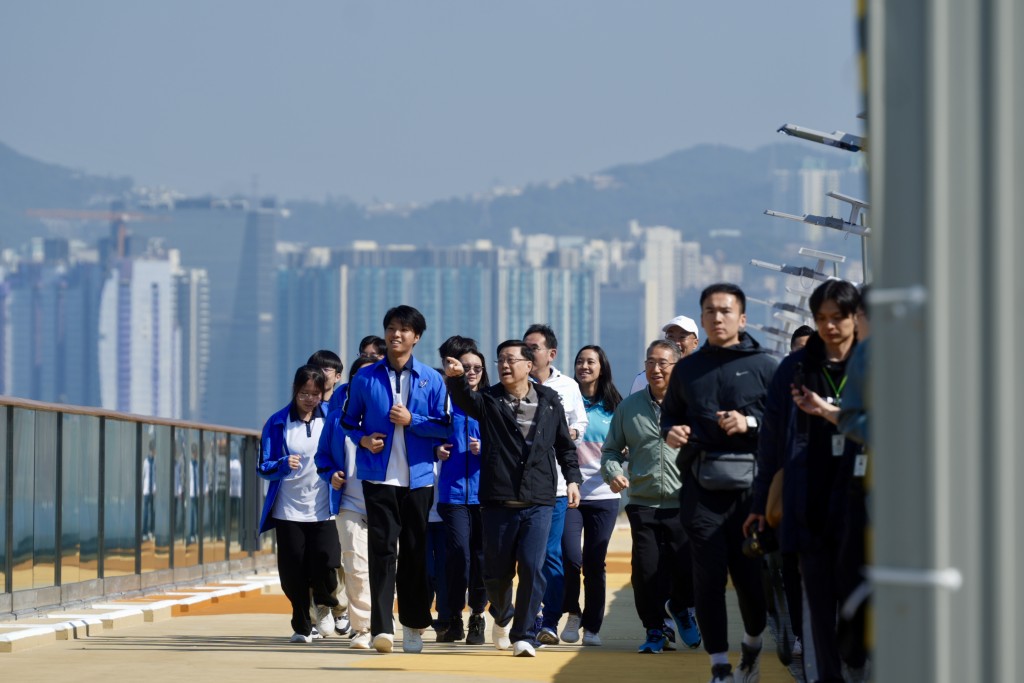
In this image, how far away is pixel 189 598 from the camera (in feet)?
50.1

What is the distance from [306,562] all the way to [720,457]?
4222 millimetres

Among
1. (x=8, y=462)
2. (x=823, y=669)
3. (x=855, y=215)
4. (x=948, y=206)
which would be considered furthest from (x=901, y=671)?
(x=855, y=215)

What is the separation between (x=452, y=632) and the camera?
10961 mm

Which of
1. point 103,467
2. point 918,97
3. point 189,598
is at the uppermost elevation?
point 918,97

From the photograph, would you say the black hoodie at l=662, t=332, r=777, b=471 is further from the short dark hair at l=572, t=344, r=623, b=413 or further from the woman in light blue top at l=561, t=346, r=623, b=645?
the short dark hair at l=572, t=344, r=623, b=413

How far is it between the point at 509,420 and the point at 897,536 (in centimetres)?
660

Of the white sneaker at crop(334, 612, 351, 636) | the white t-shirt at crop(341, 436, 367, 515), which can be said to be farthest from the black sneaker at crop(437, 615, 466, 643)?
the white t-shirt at crop(341, 436, 367, 515)

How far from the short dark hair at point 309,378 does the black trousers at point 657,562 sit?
6.98 ft

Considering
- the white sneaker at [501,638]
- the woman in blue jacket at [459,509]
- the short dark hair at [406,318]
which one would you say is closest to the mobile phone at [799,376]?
the short dark hair at [406,318]

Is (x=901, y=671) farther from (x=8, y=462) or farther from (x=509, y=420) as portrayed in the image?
(x=8, y=462)

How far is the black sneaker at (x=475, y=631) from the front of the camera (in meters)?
10.9

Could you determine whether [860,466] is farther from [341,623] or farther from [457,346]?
[341,623]

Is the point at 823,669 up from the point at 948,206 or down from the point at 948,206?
down

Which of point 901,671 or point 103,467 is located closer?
point 901,671
